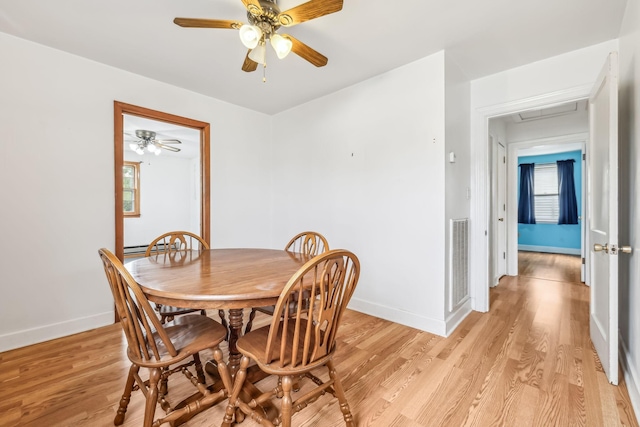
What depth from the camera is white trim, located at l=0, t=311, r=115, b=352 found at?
84.0 inches

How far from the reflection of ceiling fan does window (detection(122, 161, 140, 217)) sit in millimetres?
195

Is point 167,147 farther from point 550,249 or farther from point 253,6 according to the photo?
point 550,249

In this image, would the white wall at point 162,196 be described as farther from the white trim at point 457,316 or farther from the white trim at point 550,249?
the white trim at point 550,249

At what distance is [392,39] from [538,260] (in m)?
5.67

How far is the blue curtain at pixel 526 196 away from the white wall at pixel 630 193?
544 centimetres

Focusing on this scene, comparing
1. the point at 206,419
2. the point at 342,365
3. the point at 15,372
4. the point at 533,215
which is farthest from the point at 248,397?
the point at 533,215

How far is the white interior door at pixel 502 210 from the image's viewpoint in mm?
3943

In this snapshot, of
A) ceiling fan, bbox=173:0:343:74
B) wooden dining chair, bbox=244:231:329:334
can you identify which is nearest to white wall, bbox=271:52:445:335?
wooden dining chair, bbox=244:231:329:334

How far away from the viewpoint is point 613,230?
1.60 metres

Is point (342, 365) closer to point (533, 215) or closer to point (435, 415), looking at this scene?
point (435, 415)

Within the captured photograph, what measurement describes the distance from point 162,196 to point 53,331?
5.72 ft

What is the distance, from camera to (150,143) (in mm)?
3348

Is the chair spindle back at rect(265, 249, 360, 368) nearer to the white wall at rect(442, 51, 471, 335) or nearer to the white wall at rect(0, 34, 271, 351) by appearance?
the white wall at rect(442, 51, 471, 335)

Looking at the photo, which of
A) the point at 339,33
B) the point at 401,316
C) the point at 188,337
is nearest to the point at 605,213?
the point at 401,316
